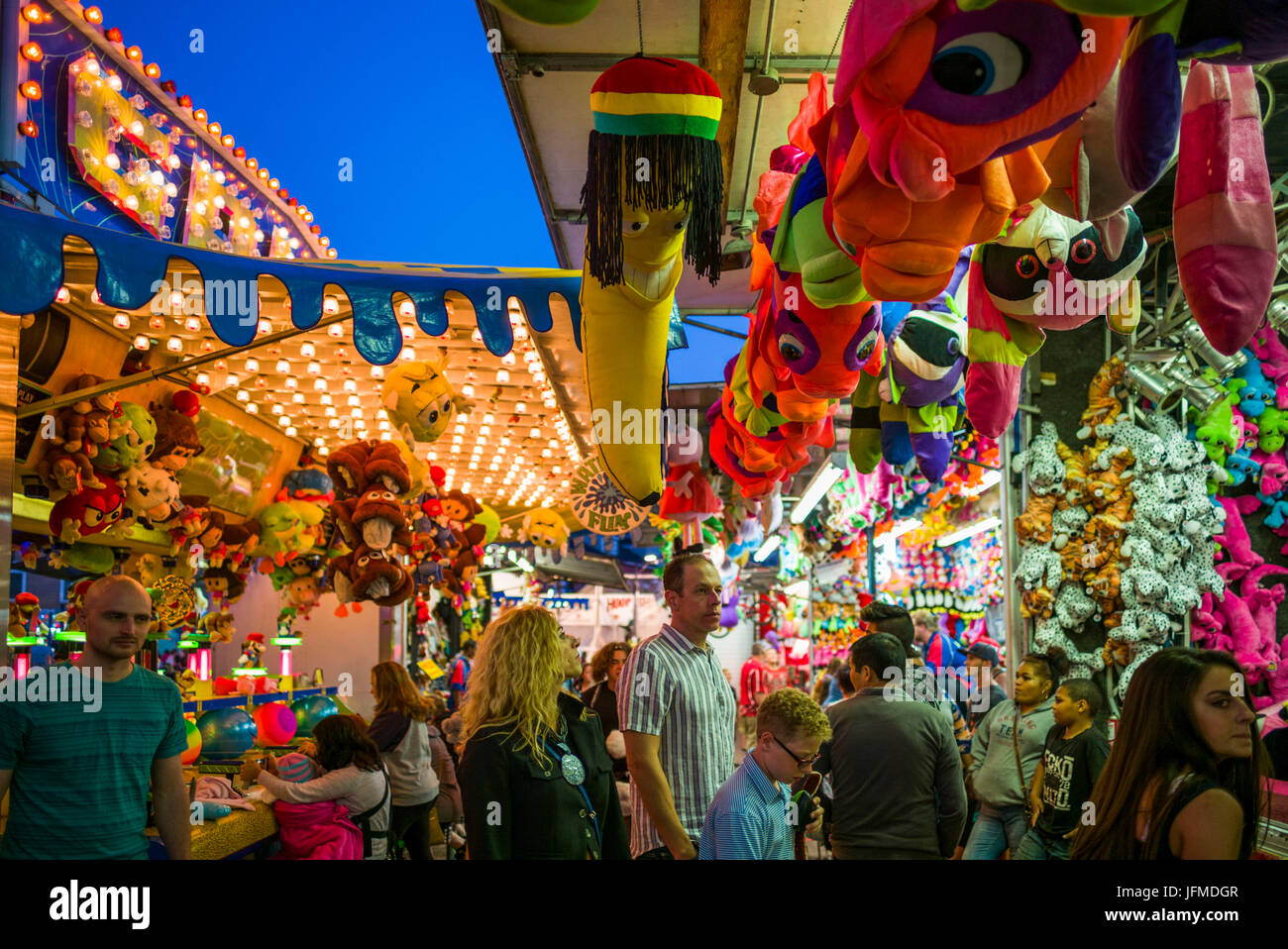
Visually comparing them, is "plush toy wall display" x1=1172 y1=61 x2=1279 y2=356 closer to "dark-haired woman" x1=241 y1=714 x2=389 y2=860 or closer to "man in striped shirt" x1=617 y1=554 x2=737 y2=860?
"man in striped shirt" x1=617 y1=554 x2=737 y2=860

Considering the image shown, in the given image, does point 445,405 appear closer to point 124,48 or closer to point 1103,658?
point 124,48

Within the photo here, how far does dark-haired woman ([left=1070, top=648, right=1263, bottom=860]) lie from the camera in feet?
6.70

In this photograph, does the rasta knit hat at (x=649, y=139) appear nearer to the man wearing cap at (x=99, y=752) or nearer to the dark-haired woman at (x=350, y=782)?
the man wearing cap at (x=99, y=752)

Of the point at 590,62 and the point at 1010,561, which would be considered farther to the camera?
the point at 1010,561

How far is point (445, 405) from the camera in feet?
18.1

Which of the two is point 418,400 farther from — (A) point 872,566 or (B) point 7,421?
(A) point 872,566

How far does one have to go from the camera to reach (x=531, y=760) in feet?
9.38

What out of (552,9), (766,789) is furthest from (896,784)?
(552,9)

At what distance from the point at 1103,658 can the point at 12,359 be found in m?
6.19

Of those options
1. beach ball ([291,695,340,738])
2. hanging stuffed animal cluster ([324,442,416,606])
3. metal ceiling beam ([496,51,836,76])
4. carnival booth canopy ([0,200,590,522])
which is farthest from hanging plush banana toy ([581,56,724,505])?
beach ball ([291,695,340,738])

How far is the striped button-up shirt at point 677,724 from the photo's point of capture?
3115 millimetres

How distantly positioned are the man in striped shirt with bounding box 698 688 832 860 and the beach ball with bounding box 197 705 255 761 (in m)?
3.95

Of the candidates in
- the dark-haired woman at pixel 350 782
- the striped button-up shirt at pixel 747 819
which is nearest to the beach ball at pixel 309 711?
the dark-haired woman at pixel 350 782

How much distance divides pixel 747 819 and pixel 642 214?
1509 mm
